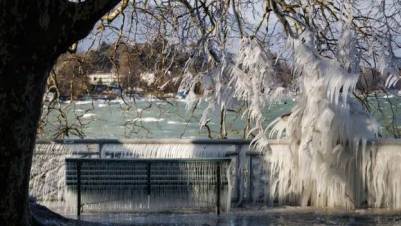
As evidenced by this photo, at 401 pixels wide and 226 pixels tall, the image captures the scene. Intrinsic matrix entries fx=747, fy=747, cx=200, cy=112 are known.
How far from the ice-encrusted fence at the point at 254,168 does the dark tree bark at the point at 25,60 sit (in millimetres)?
6141

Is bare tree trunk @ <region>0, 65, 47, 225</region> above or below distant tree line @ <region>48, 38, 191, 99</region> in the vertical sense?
below

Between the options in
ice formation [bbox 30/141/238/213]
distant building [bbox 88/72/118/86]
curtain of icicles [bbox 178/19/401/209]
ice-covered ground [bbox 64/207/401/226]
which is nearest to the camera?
ice-covered ground [bbox 64/207/401/226]

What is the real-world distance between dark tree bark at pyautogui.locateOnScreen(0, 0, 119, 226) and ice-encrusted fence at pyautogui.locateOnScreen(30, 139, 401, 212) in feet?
20.1

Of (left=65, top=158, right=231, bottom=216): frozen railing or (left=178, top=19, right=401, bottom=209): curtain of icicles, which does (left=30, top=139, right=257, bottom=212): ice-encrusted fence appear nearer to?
(left=178, top=19, right=401, bottom=209): curtain of icicles

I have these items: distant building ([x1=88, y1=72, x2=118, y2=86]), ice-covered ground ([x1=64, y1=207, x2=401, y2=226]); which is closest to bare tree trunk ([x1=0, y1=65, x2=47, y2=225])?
ice-covered ground ([x1=64, y1=207, x2=401, y2=226])

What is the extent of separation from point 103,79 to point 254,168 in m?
6.24

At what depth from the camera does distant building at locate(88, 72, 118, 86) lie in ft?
56.6

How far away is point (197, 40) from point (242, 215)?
4.73m

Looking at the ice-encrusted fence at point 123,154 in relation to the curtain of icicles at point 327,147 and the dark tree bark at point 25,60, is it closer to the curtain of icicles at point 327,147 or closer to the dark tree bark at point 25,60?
the curtain of icicles at point 327,147

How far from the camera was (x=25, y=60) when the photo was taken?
5699 millimetres

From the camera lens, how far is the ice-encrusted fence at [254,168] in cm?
1194

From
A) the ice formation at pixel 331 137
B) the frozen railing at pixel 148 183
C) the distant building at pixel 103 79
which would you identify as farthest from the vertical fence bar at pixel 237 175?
the distant building at pixel 103 79

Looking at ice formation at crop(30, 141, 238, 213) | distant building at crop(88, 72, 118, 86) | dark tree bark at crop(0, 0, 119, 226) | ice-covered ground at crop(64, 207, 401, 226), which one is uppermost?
distant building at crop(88, 72, 118, 86)

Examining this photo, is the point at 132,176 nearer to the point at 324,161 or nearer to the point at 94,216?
the point at 94,216
